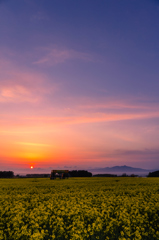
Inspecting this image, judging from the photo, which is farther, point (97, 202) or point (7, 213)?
point (97, 202)

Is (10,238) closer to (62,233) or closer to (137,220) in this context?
(62,233)

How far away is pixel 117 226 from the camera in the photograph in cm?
1022

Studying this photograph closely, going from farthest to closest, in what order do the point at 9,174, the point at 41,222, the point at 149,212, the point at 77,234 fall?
the point at 9,174 → the point at 149,212 → the point at 41,222 → the point at 77,234

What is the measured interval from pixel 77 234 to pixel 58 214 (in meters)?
2.33

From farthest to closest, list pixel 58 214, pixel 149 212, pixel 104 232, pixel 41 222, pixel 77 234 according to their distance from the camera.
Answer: pixel 149 212, pixel 58 214, pixel 41 222, pixel 104 232, pixel 77 234

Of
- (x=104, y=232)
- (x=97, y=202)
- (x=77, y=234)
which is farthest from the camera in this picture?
(x=97, y=202)

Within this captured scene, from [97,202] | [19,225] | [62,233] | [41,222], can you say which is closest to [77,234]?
[62,233]

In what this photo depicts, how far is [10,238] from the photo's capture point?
8859 mm

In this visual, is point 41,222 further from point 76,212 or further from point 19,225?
point 76,212

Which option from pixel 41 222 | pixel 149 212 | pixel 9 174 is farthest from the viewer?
pixel 9 174

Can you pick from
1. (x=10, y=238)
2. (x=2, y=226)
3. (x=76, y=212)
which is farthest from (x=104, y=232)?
(x=2, y=226)

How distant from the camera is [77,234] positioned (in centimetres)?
867

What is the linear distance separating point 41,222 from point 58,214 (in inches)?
41.6

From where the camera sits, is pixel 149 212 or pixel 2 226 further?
pixel 149 212
